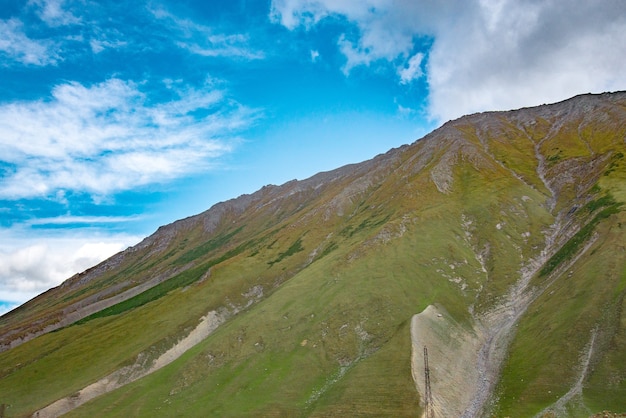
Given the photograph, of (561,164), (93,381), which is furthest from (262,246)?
(561,164)

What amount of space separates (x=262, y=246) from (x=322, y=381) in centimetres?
10518

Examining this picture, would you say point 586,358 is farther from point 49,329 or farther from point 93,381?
point 49,329

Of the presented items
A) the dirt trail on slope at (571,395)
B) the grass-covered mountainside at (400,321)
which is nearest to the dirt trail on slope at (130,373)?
the grass-covered mountainside at (400,321)

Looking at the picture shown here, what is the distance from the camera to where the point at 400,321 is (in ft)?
299

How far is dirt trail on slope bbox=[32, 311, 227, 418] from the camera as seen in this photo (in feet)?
304

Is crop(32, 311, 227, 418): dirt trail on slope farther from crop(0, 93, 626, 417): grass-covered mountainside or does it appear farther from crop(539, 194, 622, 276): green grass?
crop(539, 194, 622, 276): green grass

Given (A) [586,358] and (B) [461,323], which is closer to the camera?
(A) [586,358]

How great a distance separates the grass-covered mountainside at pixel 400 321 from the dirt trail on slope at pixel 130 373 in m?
0.42

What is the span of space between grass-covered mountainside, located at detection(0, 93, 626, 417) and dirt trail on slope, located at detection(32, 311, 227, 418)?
0.42m

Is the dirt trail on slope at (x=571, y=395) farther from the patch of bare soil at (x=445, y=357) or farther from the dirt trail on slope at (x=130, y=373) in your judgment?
the dirt trail on slope at (x=130, y=373)

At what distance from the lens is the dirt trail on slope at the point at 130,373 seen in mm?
92625

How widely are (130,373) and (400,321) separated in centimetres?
6851

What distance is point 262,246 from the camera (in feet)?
587

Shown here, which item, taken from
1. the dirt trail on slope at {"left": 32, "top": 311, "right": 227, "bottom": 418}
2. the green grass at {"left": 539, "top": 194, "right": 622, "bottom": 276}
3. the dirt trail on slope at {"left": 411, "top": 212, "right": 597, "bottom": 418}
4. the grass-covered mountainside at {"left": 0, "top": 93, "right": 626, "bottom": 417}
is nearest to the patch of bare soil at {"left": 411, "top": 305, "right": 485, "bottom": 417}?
the dirt trail on slope at {"left": 411, "top": 212, "right": 597, "bottom": 418}
